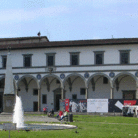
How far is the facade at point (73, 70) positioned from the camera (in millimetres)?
38750

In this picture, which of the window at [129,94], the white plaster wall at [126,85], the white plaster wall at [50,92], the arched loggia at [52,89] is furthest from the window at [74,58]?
the window at [129,94]

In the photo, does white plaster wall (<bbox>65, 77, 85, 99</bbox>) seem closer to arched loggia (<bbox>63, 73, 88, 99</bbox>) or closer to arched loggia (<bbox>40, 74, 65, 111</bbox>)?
arched loggia (<bbox>63, 73, 88, 99</bbox>)

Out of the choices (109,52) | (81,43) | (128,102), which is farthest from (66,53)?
(128,102)

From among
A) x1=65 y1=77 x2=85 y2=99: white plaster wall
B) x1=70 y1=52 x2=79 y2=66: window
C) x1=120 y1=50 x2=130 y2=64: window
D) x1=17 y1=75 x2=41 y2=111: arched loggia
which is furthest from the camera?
x1=17 y1=75 x2=41 y2=111: arched loggia

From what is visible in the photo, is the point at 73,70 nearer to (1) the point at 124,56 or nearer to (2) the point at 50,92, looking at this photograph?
(2) the point at 50,92

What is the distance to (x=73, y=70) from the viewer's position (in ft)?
131

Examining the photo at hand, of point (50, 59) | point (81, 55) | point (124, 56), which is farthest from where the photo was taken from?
point (50, 59)

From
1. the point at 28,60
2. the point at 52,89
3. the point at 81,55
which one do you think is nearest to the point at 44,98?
the point at 52,89

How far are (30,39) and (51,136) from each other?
Result: 1449 inches

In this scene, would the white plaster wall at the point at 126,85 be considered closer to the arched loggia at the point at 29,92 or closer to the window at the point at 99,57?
the window at the point at 99,57

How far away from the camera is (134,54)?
38.3 meters

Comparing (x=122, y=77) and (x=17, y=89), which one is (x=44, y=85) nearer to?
(x=17, y=89)

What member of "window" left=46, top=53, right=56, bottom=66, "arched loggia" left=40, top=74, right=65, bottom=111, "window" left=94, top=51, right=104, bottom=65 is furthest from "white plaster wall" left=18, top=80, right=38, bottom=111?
"window" left=94, top=51, right=104, bottom=65

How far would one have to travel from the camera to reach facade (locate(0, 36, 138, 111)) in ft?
127
